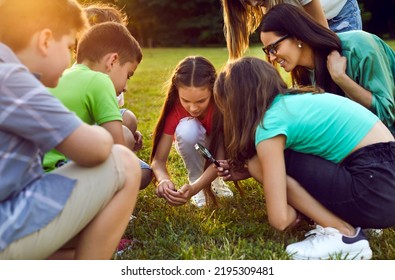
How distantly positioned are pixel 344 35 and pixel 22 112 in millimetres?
1817

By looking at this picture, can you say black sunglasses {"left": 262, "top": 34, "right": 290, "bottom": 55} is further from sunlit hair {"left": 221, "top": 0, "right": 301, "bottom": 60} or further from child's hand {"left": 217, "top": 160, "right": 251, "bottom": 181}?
child's hand {"left": 217, "top": 160, "right": 251, "bottom": 181}

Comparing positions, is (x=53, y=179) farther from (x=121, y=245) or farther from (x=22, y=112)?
(x=121, y=245)

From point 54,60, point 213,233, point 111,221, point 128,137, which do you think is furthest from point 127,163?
point 128,137

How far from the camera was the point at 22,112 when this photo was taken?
1670 mm

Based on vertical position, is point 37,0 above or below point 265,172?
above

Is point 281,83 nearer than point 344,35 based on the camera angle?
Yes

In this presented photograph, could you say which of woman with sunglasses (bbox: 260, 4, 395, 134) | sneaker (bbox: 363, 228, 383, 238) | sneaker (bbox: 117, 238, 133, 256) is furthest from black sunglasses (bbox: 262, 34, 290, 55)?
sneaker (bbox: 117, 238, 133, 256)

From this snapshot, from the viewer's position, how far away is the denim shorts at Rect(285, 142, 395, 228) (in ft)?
7.73

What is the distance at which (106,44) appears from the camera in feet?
8.93

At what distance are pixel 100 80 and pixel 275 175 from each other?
0.79m

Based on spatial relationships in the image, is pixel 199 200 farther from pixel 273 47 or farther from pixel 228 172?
pixel 273 47
